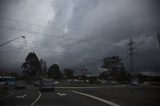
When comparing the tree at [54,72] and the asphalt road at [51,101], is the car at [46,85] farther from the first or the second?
the tree at [54,72]

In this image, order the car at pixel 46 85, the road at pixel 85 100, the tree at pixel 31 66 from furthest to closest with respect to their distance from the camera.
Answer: the tree at pixel 31 66, the car at pixel 46 85, the road at pixel 85 100

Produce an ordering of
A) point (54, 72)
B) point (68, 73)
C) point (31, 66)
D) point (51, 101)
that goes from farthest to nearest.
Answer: point (68, 73) → point (54, 72) → point (31, 66) → point (51, 101)

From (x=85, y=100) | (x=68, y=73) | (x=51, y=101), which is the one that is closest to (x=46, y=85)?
(x=85, y=100)

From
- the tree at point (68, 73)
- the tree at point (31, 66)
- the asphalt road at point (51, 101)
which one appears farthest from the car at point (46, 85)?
the tree at point (68, 73)

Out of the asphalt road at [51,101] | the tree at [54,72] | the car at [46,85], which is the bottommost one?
the asphalt road at [51,101]

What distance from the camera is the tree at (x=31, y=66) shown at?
136125mm

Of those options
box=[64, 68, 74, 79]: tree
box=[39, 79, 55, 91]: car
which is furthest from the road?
box=[64, 68, 74, 79]: tree

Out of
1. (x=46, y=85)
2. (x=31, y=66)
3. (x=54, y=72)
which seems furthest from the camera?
(x=54, y=72)

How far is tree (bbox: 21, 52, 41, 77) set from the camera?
13612cm

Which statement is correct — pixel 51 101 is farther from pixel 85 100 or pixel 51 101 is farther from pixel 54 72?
pixel 54 72

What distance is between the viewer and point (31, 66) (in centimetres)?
13688

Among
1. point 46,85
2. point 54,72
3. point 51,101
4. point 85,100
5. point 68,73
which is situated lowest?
point 51,101

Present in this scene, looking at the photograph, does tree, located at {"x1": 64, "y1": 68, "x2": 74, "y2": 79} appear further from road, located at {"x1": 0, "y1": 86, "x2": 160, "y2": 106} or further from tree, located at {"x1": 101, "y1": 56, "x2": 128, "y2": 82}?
road, located at {"x1": 0, "y1": 86, "x2": 160, "y2": 106}

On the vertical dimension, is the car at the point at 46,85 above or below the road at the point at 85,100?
above
